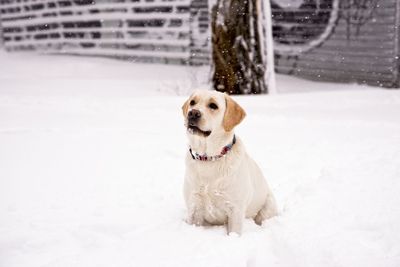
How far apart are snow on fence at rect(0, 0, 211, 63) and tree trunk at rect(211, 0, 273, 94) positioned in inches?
189

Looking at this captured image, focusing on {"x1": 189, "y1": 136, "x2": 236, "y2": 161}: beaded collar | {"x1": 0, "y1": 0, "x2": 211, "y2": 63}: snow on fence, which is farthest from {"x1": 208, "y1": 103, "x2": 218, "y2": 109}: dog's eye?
{"x1": 0, "y1": 0, "x2": 211, "y2": 63}: snow on fence

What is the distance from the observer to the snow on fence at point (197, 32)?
10.7 metres

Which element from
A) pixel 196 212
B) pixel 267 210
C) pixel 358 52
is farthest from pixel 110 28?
pixel 196 212

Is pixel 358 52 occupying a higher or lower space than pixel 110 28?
lower

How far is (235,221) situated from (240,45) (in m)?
5.57

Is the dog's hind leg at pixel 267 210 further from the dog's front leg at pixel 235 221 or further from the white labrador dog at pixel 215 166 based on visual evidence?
the dog's front leg at pixel 235 221

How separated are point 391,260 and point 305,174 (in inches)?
84.8

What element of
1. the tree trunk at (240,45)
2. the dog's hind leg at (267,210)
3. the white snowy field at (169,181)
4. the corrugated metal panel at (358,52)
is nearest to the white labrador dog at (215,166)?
the white snowy field at (169,181)

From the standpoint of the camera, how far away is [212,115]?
11.5 ft

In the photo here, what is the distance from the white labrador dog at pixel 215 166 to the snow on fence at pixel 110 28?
10.1 meters

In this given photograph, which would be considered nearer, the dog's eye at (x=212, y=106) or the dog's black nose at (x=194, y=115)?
the dog's black nose at (x=194, y=115)

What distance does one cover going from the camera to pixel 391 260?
2812 millimetres

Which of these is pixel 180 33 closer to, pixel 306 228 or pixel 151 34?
pixel 151 34

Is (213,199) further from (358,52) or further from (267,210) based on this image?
(358,52)
